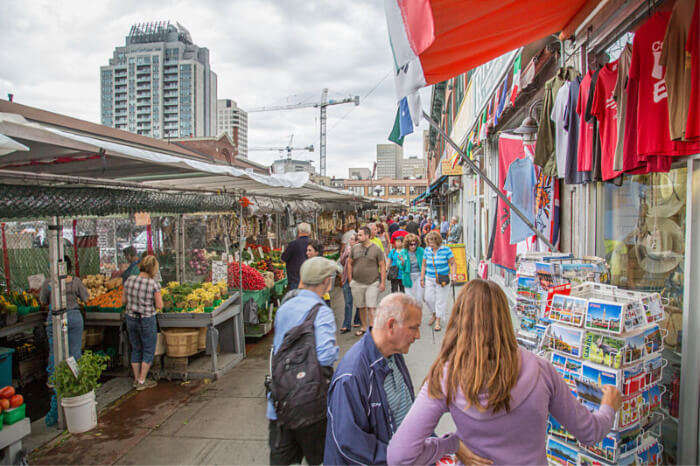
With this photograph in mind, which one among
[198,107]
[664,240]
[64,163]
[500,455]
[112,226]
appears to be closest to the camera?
[500,455]

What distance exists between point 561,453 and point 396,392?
1354mm

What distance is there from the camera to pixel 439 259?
7.05m

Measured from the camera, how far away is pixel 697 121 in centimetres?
205

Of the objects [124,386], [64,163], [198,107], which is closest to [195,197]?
[64,163]

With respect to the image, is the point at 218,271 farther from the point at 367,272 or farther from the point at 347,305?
the point at 367,272

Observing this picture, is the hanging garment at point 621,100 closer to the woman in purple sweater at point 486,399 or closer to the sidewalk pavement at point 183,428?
the woman in purple sweater at point 486,399

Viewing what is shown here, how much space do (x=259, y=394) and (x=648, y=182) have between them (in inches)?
182

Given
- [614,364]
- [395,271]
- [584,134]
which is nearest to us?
[614,364]

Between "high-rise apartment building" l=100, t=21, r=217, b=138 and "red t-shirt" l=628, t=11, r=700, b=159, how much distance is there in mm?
126740

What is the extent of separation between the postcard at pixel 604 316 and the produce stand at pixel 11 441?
14.4 feet

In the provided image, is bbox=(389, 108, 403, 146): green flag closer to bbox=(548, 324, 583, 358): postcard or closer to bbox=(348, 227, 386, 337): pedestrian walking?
bbox=(548, 324, 583, 358): postcard

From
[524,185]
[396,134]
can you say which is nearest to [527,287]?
[396,134]

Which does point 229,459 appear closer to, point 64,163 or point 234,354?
point 234,354

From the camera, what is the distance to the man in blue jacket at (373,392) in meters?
1.88
